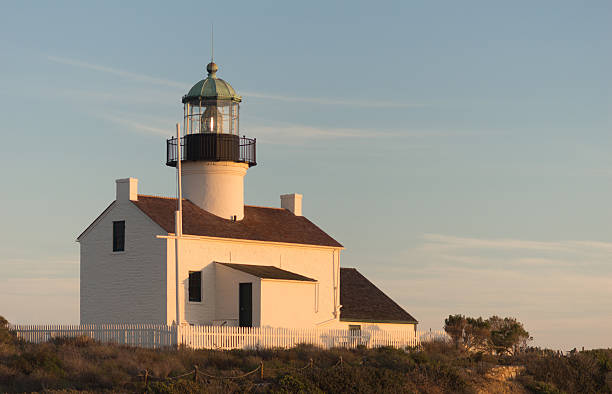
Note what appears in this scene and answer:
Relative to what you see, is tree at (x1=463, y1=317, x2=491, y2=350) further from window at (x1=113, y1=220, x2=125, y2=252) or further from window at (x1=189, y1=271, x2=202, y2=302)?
window at (x1=113, y1=220, x2=125, y2=252)

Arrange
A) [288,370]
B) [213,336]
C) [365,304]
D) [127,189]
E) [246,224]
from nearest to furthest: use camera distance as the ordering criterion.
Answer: [288,370] → [213,336] → [127,189] → [246,224] → [365,304]

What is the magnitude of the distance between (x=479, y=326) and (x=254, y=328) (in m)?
12.0

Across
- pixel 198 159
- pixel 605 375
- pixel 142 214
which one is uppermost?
A: pixel 198 159

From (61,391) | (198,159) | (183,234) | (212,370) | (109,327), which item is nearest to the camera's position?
(61,391)

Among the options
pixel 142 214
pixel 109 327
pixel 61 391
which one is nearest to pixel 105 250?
pixel 142 214

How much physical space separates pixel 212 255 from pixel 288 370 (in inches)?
369

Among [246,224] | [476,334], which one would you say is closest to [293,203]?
[246,224]

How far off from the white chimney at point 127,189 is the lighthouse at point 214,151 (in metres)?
2.98

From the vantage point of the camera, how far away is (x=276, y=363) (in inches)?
1149

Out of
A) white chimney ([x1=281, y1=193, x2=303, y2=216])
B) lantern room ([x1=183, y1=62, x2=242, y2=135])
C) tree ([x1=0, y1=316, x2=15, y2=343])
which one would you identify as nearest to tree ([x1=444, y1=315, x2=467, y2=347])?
white chimney ([x1=281, y1=193, x2=303, y2=216])

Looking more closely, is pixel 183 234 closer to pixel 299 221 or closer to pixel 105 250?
pixel 105 250

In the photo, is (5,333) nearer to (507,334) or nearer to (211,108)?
(211,108)

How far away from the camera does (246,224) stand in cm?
3912

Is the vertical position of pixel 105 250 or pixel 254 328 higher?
pixel 105 250
